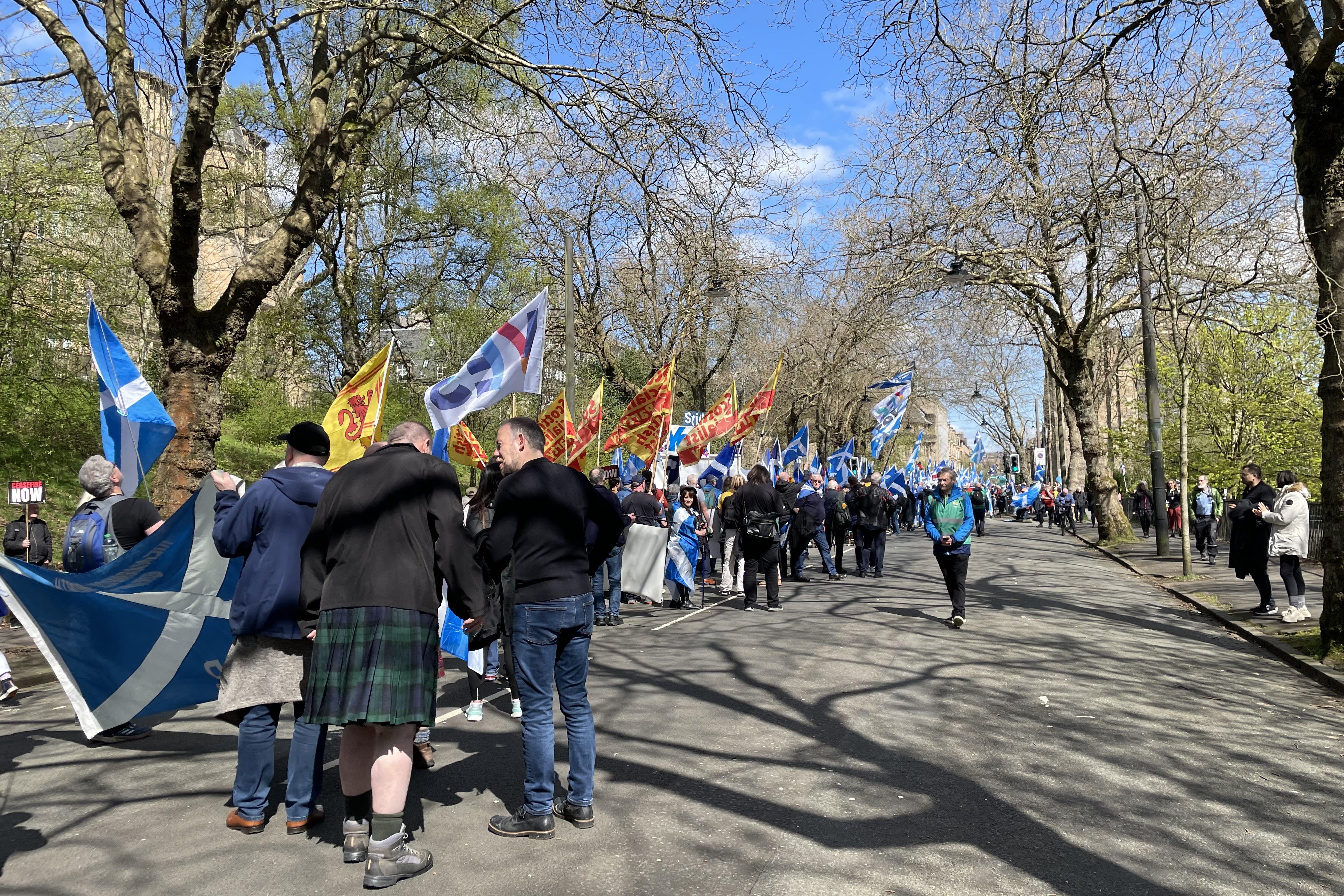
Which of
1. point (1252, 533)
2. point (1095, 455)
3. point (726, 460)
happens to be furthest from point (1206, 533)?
point (726, 460)

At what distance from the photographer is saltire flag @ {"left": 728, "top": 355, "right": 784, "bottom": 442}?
1678cm

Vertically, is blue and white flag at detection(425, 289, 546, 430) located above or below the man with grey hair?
above

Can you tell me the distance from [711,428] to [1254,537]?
832cm

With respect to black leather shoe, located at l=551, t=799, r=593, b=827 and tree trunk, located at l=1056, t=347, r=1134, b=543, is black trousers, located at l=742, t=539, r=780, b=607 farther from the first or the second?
tree trunk, located at l=1056, t=347, r=1134, b=543

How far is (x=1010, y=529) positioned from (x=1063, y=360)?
14075 millimetres

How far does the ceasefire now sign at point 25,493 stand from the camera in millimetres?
9906

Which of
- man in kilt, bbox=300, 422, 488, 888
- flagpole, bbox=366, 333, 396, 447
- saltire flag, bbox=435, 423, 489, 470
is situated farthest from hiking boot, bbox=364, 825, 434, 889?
saltire flag, bbox=435, 423, 489, 470

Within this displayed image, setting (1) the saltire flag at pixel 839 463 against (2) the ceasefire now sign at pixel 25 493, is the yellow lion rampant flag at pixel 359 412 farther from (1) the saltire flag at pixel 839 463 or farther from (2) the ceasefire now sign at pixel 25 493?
(1) the saltire flag at pixel 839 463

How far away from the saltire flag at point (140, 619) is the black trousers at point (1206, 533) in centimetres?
1950

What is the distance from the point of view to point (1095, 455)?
27938mm

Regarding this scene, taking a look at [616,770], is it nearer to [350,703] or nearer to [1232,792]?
[350,703]

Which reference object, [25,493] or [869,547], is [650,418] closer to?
[869,547]

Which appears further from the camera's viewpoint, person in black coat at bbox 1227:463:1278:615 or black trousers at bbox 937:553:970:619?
person in black coat at bbox 1227:463:1278:615

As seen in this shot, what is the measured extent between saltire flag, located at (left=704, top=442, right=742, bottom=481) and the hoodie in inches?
558
